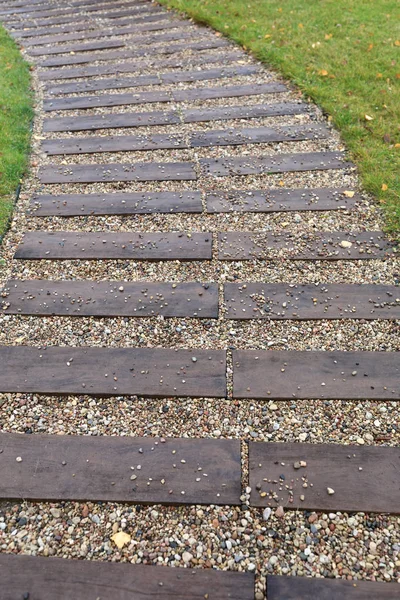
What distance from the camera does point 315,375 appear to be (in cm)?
268

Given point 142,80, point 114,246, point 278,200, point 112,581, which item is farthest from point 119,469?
point 142,80

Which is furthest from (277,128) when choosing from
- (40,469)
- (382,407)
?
(40,469)

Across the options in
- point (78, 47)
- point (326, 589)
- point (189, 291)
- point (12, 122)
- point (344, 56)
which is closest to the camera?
point (326, 589)

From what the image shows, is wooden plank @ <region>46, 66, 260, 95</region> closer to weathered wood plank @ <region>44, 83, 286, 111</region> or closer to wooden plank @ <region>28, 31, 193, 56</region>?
weathered wood plank @ <region>44, 83, 286, 111</region>

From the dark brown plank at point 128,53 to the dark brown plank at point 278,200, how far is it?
3460 mm

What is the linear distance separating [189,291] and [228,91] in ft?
10.5

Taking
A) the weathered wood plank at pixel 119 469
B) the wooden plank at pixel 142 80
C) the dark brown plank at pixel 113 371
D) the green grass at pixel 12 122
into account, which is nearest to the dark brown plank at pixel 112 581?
the weathered wood plank at pixel 119 469

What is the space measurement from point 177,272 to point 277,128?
2.23m

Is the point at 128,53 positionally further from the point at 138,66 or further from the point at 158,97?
the point at 158,97

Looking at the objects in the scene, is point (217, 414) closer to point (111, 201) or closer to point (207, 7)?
point (111, 201)

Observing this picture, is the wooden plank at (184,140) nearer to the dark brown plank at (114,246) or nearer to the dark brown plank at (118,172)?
the dark brown plank at (118,172)

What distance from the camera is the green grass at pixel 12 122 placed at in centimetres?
415

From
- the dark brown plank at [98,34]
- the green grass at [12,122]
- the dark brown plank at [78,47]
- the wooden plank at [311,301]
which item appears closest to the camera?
the wooden plank at [311,301]

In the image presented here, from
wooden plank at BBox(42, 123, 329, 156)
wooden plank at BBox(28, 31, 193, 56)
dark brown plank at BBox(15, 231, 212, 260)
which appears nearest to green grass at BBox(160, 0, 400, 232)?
wooden plank at BBox(42, 123, 329, 156)
